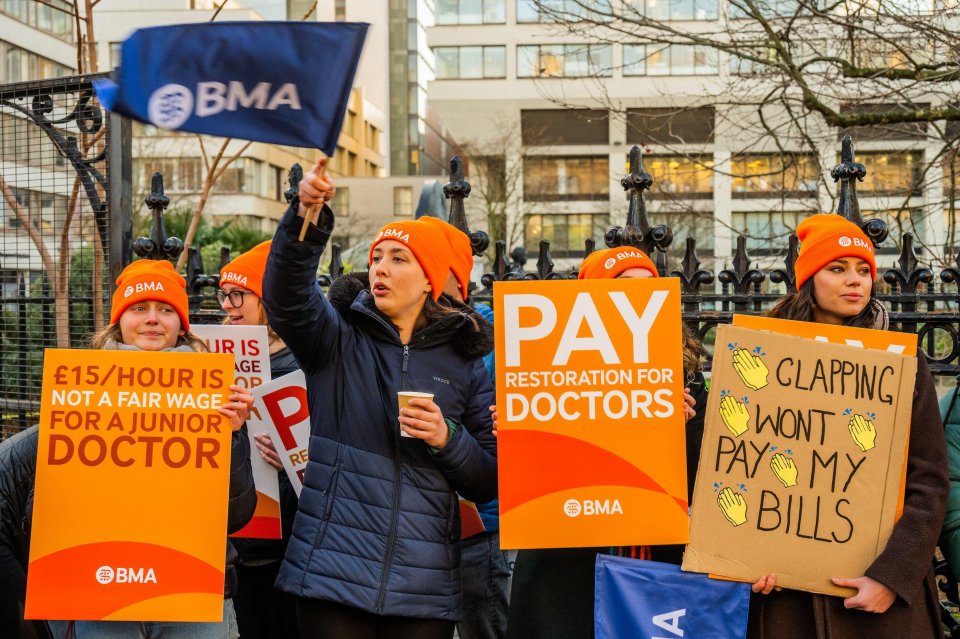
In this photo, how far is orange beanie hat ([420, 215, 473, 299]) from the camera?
146 inches

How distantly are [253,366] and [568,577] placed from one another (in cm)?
162

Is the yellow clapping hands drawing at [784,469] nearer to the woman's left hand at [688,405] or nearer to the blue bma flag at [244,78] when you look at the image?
the woman's left hand at [688,405]

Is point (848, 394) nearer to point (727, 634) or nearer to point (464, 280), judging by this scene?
point (727, 634)

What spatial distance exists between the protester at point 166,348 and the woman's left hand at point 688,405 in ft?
5.03

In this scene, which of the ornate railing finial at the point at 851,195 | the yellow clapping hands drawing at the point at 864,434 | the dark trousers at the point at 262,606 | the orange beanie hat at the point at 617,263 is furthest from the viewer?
the ornate railing finial at the point at 851,195

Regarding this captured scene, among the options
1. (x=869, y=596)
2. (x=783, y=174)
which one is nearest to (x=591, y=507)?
(x=869, y=596)

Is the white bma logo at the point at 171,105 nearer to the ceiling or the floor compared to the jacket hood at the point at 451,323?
nearer to the ceiling

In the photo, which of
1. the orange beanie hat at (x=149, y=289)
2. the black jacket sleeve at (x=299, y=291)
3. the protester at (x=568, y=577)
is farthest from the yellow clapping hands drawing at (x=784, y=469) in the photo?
the orange beanie hat at (x=149, y=289)

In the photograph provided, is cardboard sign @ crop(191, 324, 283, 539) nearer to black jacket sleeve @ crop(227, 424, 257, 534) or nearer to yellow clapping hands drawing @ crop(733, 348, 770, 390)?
black jacket sleeve @ crop(227, 424, 257, 534)

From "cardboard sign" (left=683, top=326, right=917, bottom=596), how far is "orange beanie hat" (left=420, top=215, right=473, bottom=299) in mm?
1108

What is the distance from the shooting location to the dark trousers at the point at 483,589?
4082mm

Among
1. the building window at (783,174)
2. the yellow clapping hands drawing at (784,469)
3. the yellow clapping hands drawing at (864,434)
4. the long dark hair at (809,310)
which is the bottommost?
the yellow clapping hands drawing at (784,469)

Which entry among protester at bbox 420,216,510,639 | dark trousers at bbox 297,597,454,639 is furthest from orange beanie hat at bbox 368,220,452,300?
dark trousers at bbox 297,597,454,639

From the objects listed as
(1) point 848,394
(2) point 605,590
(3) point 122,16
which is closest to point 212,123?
(2) point 605,590
